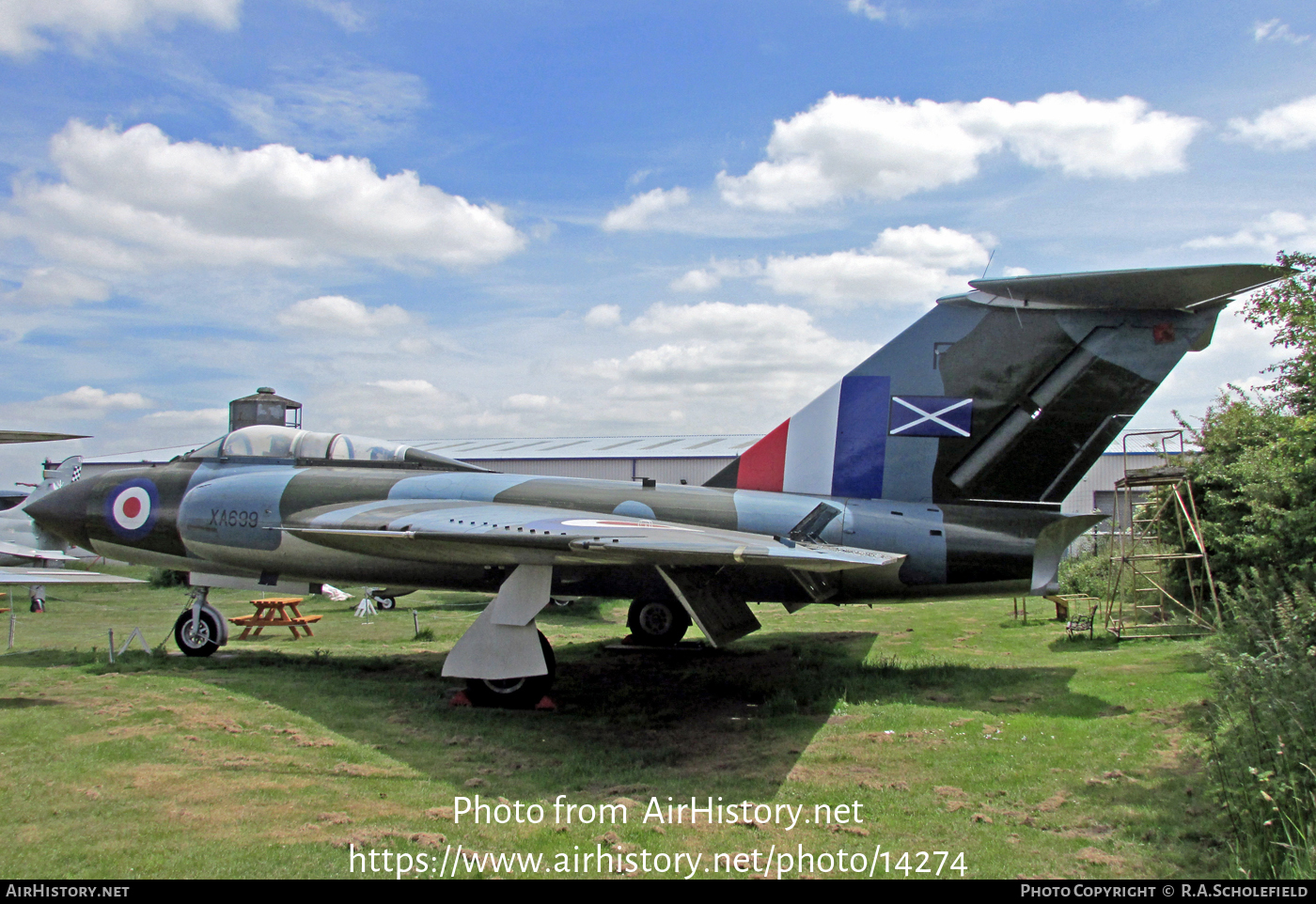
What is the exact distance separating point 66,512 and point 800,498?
32.8ft

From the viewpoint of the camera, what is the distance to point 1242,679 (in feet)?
19.4

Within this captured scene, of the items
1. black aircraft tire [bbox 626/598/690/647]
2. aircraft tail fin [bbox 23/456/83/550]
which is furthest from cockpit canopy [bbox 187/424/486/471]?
aircraft tail fin [bbox 23/456/83/550]

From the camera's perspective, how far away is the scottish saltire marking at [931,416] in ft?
30.1

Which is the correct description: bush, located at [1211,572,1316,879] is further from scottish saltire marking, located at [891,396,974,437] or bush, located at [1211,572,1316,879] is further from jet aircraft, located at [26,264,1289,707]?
scottish saltire marking, located at [891,396,974,437]

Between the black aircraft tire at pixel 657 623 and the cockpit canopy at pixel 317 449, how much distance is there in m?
3.94

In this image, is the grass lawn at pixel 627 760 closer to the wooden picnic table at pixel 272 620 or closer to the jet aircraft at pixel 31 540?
the jet aircraft at pixel 31 540

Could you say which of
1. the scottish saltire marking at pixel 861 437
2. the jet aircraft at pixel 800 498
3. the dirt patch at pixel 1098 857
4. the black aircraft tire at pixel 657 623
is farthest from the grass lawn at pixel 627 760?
the scottish saltire marking at pixel 861 437

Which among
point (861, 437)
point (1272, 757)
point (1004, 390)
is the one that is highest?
point (1004, 390)

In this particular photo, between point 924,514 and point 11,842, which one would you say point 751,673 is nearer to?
point 924,514

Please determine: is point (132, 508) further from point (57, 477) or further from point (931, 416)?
point (57, 477)

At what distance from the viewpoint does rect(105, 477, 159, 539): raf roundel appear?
34.7 feet

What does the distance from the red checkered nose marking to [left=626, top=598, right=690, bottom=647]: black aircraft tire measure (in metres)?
7.12

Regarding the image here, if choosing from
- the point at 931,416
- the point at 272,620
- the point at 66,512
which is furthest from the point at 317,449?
the point at 931,416

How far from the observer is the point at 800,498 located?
9477 millimetres
